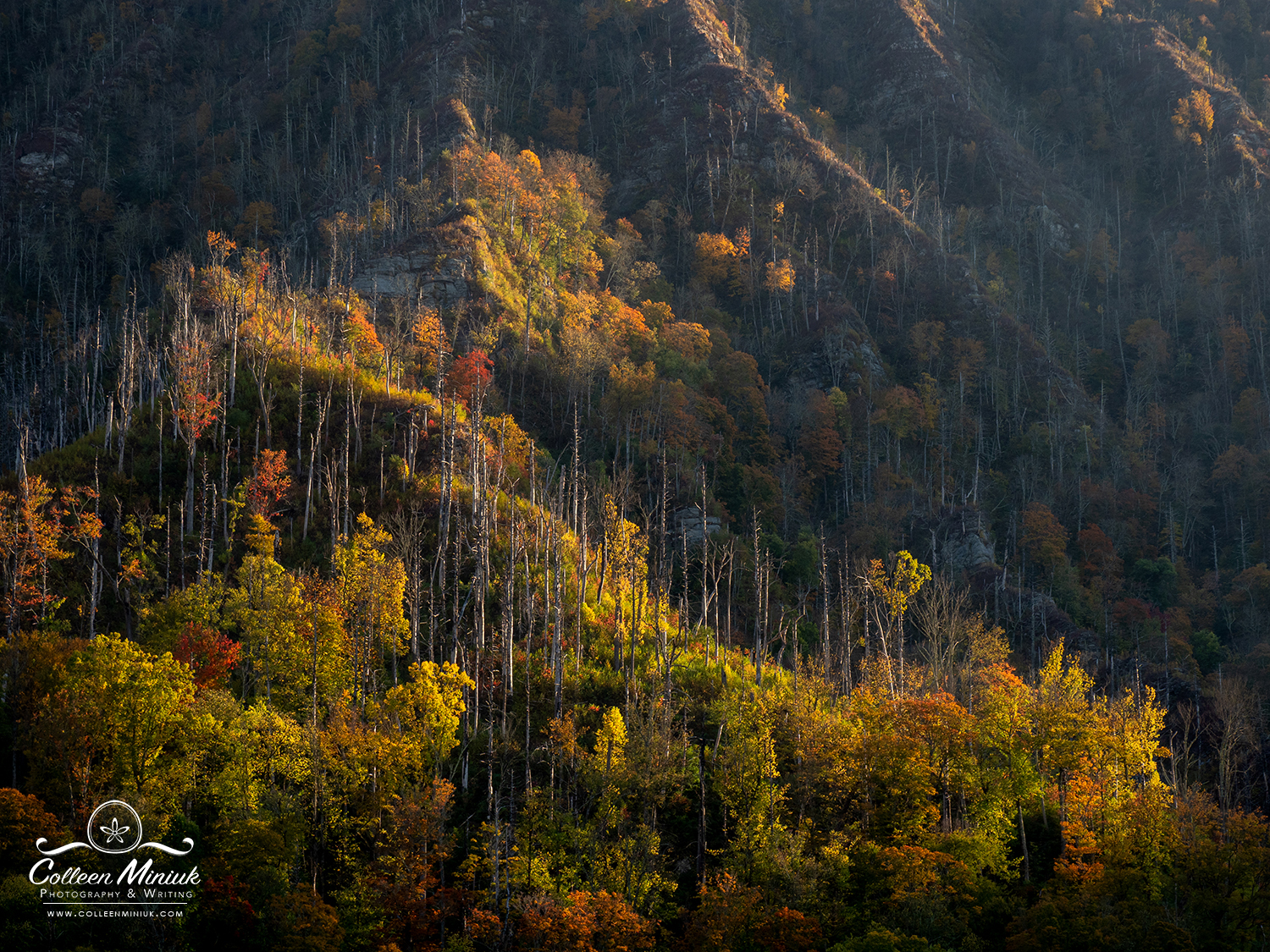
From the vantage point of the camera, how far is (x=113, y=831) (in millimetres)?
37375

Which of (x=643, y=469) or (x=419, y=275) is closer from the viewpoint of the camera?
(x=643, y=469)

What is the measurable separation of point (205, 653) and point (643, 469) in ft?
171

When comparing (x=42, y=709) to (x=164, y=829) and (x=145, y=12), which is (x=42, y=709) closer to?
(x=164, y=829)

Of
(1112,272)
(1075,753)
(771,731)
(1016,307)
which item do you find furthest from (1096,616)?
(1112,272)

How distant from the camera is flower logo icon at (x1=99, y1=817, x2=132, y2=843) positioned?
37.3 m

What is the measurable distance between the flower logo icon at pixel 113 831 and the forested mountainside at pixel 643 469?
53.7 inches

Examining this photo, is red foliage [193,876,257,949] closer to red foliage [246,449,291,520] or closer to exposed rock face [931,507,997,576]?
red foliage [246,449,291,520]

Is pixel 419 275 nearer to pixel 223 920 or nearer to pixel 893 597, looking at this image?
pixel 893 597

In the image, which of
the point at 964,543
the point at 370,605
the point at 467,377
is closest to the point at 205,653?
the point at 370,605

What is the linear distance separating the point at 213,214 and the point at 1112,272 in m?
139

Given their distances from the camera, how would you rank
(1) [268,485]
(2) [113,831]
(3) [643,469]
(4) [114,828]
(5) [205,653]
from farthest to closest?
(3) [643,469] → (1) [268,485] → (5) [205,653] → (4) [114,828] → (2) [113,831]

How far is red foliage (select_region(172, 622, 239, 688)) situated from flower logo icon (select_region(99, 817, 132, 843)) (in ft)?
33.2

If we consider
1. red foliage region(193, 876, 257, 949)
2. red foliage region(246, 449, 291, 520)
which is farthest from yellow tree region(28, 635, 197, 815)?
red foliage region(246, 449, 291, 520)

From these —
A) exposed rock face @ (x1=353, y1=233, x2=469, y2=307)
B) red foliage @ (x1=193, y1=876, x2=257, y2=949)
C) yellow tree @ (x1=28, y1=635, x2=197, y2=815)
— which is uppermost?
exposed rock face @ (x1=353, y1=233, x2=469, y2=307)
